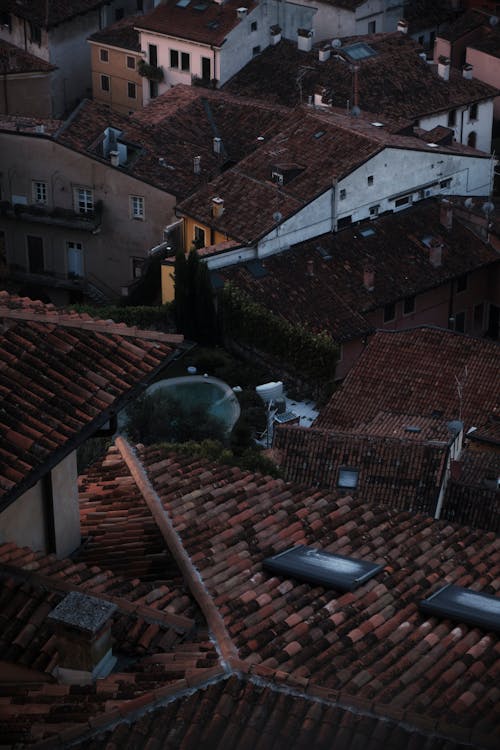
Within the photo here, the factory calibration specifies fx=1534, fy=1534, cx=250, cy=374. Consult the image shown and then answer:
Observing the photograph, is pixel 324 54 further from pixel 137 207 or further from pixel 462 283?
pixel 462 283

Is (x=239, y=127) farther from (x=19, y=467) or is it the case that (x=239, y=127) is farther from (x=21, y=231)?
(x=19, y=467)

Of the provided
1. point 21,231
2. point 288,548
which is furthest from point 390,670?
point 21,231

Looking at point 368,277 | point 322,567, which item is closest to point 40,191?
point 368,277

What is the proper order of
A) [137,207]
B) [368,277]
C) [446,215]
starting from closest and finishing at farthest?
1. [368,277]
2. [446,215]
3. [137,207]

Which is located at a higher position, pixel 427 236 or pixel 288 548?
pixel 288 548

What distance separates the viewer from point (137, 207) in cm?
5016

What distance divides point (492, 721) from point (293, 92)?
49084 mm

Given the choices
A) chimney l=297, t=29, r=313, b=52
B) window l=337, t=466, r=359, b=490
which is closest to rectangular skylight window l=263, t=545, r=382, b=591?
window l=337, t=466, r=359, b=490

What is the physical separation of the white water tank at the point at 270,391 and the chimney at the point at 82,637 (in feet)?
87.9

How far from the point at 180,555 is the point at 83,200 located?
126 feet

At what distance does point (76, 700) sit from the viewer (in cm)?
1156

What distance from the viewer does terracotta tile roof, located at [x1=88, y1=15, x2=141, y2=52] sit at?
63.6 metres

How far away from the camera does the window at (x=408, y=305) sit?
152 feet

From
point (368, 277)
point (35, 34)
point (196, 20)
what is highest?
point (196, 20)
